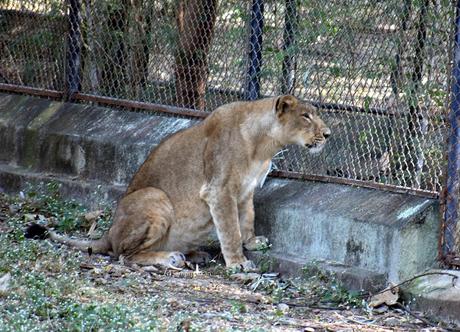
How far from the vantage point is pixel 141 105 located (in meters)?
10.8

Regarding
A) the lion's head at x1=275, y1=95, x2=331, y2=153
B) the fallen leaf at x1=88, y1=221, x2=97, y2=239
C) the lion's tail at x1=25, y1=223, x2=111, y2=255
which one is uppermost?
the lion's head at x1=275, y1=95, x2=331, y2=153

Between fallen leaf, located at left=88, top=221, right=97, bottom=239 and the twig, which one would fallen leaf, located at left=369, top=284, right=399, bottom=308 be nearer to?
the twig

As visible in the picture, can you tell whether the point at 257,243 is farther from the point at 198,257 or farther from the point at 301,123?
the point at 301,123

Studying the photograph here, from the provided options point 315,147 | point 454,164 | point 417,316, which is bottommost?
point 417,316

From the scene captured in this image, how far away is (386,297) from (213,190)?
76.9 inches

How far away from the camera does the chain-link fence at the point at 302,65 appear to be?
8.35 m

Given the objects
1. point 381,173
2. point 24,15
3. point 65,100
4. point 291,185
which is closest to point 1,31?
point 24,15

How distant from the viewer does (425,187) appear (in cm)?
821

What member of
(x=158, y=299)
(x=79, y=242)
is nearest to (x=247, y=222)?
(x=79, y=242)

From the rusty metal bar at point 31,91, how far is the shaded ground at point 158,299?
113 inches

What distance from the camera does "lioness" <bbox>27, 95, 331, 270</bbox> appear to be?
28.9ft

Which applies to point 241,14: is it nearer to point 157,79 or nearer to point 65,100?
point 157,79

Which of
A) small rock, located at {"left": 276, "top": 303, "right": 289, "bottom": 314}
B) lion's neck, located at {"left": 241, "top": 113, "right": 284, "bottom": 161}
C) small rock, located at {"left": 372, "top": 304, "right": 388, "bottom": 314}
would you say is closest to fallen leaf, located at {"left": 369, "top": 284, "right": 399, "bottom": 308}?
small rock, located at {"left": 372, "top": 304, "right": 388, "bottom": 314}

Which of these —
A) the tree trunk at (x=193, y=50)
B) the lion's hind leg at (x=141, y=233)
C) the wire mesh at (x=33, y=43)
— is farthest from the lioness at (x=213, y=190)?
the wire mesh at (x=33, y=43)
